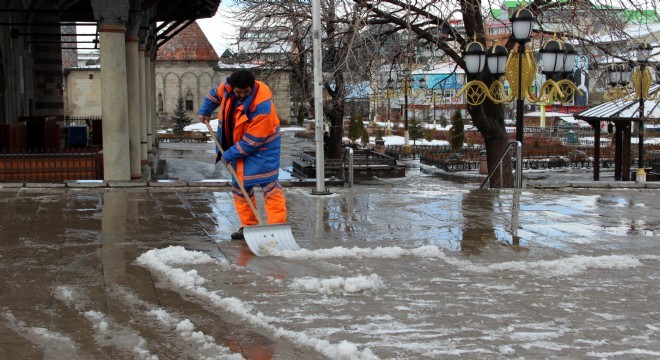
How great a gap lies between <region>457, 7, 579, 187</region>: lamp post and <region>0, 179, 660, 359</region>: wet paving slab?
4.40m

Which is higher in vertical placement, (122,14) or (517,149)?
(122,14)

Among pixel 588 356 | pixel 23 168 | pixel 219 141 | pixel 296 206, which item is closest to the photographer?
pixel 588 356

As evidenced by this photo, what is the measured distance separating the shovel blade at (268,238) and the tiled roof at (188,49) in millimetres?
63330

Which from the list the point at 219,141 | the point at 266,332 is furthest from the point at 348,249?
the point at 266,332

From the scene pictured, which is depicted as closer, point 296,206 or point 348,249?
point 348,249

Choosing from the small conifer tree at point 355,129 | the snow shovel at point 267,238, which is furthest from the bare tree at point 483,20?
the small conifer tree at point 355,129

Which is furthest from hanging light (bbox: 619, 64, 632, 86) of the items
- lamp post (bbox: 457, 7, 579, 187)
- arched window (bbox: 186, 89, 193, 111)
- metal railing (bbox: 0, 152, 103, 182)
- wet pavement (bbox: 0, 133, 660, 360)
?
arched window (bbox: 186, 89, 193, 111)

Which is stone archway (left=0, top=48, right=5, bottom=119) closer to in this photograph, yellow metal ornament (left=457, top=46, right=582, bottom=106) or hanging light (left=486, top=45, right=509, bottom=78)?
yellow metal ornament (left=457, top=46, right=582, bottom=106)

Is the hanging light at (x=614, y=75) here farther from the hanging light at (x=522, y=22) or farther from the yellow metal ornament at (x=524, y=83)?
the hanging light at (x=522, y=22)

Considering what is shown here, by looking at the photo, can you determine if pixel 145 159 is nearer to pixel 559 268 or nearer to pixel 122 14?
pixel 122 14

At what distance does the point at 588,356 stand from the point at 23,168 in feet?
41.7

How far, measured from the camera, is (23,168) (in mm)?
14945

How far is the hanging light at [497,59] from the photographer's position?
14.6 m

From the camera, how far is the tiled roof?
68875mm
